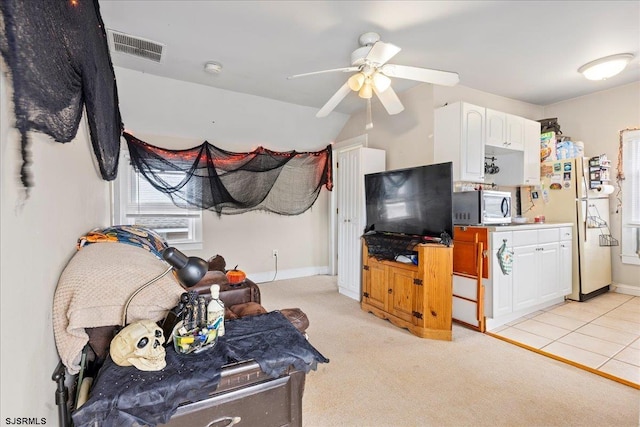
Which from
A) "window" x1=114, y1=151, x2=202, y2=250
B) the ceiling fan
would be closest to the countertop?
the ceiling fan

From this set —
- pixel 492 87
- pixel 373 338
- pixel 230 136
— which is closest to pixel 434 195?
pixel 373 338

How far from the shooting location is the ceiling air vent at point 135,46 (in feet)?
8.02

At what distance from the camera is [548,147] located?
12.5 feet

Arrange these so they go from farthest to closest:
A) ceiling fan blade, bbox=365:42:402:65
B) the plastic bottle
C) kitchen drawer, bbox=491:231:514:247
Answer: kitchen drawer, bbox=491:231:514:247 → ceiling fan blade, bbox=365:42:402:65 → the plastic bottle

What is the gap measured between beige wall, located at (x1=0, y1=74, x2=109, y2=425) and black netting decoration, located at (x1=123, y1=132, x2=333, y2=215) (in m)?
2.47

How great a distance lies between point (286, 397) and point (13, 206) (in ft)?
3.17

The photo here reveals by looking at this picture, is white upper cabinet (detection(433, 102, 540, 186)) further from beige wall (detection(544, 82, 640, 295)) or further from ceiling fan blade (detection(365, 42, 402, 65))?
ceiling fan blade (detection(365, 42, 402, 65))

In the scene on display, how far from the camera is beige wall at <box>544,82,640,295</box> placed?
358cm

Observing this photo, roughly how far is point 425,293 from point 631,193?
10.9 ft

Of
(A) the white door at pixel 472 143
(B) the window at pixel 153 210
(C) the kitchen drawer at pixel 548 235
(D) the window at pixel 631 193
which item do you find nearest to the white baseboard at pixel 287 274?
(B) the window at pixel 153 210

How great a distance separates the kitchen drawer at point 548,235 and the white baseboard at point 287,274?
3.09 meters

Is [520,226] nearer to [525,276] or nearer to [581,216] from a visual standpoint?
[525,276]

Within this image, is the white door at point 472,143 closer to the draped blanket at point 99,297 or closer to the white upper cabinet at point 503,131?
the white upper cabinet at point 503,131

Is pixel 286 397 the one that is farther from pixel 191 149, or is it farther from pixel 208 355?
pixel 191 149
